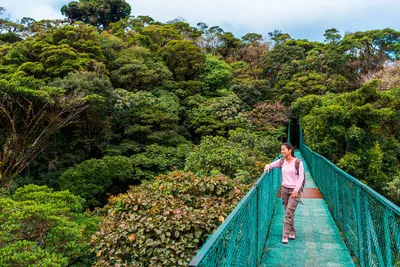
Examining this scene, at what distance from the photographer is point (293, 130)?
32.2 metres

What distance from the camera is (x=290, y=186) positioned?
435 centimetres

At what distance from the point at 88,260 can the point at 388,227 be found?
6312 millimetres

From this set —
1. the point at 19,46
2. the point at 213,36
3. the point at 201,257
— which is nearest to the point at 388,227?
the point at 201,257

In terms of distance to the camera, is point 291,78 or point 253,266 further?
point 291,78

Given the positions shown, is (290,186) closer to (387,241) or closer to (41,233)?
(387,241)

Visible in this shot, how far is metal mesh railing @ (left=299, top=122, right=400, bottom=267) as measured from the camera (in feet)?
7.83

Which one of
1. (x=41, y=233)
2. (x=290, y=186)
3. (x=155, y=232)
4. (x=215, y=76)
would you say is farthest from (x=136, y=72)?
(x=155, y=232)

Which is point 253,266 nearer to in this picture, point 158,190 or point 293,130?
point 158,190

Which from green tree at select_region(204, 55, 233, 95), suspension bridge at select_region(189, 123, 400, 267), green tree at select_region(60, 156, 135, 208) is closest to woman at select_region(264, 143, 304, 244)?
suspension bridge at select_region(189, 123, 400, 267)

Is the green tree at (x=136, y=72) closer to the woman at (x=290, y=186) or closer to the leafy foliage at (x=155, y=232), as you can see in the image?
the leafy foliage at (x=155, y=232)

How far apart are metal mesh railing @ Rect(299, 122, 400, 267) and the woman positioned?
0.66 meters

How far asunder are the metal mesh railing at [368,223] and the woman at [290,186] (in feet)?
2.16

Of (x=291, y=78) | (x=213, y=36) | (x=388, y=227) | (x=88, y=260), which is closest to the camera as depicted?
(x=388, y=227)

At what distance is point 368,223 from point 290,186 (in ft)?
4.28
